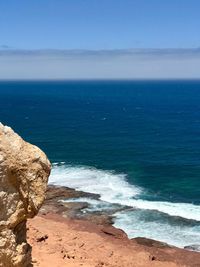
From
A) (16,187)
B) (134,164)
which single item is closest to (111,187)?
(134,164)

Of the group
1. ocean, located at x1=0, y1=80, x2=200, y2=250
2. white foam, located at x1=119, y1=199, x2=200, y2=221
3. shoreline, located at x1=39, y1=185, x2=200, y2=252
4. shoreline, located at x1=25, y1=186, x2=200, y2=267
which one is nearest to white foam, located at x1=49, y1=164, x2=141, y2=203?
ocean, located at x1=0, y1=80, x2=200, y2=250

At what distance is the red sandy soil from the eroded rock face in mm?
12798

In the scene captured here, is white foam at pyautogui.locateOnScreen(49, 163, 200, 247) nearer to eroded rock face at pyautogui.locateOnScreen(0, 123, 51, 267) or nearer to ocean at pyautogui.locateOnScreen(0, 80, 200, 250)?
ocean at pyautogui.locateOnScreen(0, 80, 200, 250)

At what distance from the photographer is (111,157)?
278ft

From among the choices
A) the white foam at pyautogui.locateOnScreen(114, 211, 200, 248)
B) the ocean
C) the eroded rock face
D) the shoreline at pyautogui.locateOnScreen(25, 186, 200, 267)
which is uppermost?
the eroded rock face

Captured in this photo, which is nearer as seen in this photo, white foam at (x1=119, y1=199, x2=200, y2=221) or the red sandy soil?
the red sandy soil

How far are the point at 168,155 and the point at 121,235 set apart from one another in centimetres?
4568

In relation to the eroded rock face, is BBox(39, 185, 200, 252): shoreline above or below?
below

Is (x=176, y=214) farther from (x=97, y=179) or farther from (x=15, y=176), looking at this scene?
(x=15, y=176)

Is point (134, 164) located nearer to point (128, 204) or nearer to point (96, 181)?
point (96, 181)

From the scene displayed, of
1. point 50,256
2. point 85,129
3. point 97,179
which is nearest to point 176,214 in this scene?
point 97,179

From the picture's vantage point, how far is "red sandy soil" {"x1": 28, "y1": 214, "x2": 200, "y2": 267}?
32.2 meters

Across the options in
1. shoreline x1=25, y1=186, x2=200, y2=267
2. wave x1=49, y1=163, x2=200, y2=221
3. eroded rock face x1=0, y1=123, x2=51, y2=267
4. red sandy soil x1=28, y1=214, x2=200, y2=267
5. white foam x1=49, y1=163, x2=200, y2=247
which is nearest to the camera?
eroded rock face x1=0, y1=123, x2=51, y2=267

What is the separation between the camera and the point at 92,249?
36344mm
